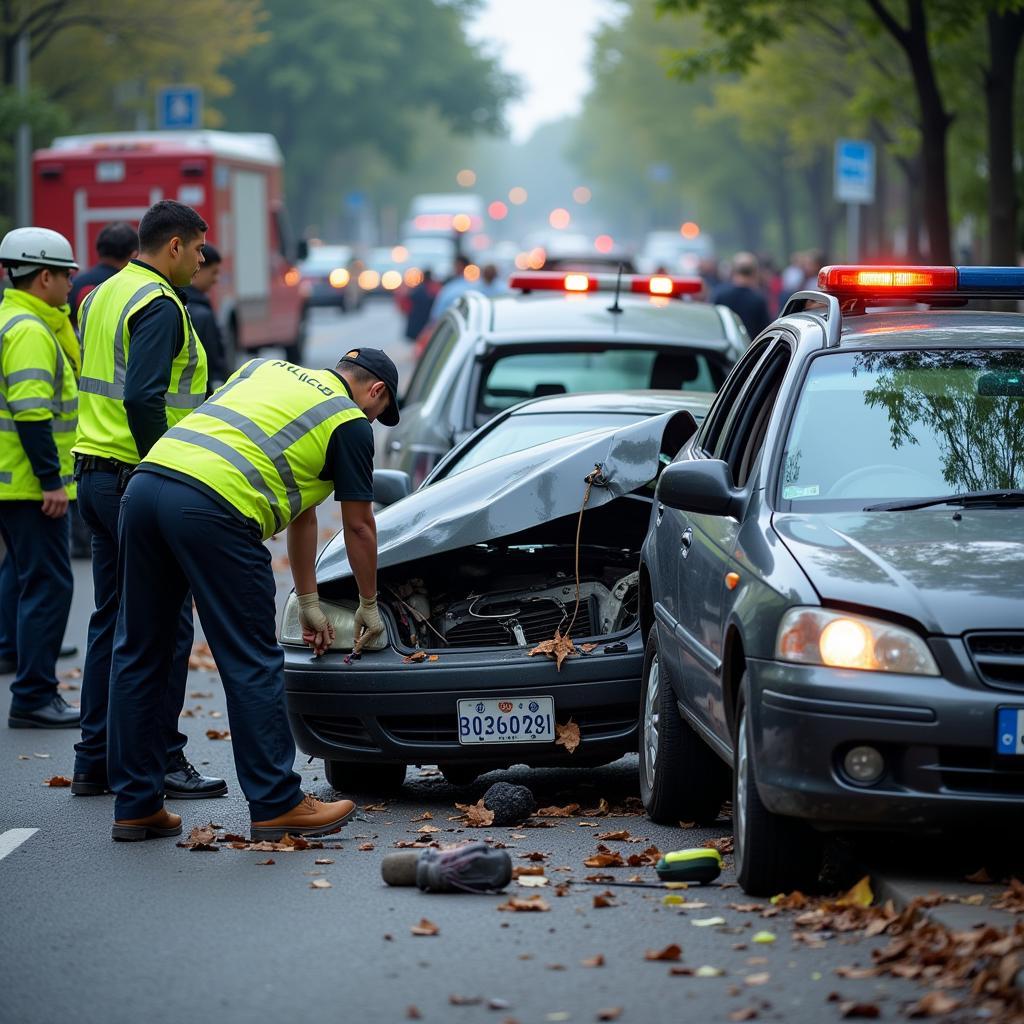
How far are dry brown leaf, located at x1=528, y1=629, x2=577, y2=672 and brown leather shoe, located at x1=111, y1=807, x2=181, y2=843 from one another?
139 cm

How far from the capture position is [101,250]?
10672 mm

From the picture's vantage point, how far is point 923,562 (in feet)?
18.3

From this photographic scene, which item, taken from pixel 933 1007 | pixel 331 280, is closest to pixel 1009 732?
pixel 933 1007

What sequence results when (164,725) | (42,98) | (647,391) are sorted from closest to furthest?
(164,725) → (647,391) → (42,98)

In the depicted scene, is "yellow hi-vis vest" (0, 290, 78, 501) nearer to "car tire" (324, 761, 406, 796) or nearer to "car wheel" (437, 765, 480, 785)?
"car tire" (324, 761, 406, 796)

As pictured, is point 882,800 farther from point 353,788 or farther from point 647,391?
point 647,391

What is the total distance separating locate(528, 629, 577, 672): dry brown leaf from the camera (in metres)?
7.38

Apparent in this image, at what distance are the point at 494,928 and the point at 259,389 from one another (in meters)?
2.07

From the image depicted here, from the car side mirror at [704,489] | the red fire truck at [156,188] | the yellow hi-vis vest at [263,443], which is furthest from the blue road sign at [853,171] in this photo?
the car side mirror at [704,489]

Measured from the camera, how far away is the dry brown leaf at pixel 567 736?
7.36 metres

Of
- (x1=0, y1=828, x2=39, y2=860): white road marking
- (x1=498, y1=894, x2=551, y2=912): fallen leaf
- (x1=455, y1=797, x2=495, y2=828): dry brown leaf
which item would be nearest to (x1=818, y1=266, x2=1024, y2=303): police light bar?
(x1=455, y1=797, x2=495, y2=828): dry brown leaf

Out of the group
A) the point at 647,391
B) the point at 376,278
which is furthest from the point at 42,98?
the point at 376,278

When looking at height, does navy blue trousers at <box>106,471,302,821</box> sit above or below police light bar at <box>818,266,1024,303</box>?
below

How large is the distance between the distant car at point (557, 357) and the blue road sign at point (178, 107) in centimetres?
2474
